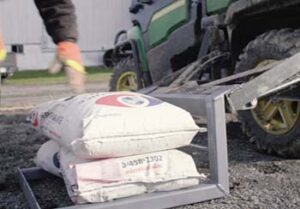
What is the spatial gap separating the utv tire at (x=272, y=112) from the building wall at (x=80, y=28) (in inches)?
988

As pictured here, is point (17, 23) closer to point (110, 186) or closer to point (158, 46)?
point (158, 46)

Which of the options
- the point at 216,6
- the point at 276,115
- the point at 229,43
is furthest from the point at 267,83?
the point at 216,6

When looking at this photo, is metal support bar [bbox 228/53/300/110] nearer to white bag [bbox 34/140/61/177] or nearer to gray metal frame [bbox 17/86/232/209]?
gray metal frame [bbox 17/86/232/209]

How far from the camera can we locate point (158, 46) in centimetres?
594

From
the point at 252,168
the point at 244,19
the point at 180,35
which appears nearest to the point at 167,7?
the point at 180,35

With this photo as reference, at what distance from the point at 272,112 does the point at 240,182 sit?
0.79 m

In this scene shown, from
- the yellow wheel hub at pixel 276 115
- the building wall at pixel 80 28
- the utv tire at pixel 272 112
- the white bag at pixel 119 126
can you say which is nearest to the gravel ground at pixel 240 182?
the utv tire at pixel 272 112

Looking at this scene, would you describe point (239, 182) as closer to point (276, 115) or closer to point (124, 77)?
point (276, 115)

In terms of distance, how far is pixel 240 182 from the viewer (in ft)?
11.5

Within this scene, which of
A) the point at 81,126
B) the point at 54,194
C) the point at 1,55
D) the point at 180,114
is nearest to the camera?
the point at 1,55

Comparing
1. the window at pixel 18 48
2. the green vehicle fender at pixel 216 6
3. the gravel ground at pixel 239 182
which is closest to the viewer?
the gravel ground at pixel 239 182

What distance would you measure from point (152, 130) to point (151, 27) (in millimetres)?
3251

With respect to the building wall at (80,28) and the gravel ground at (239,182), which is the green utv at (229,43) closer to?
the gravel ground at (239,182)

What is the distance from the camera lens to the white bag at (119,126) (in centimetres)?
288
